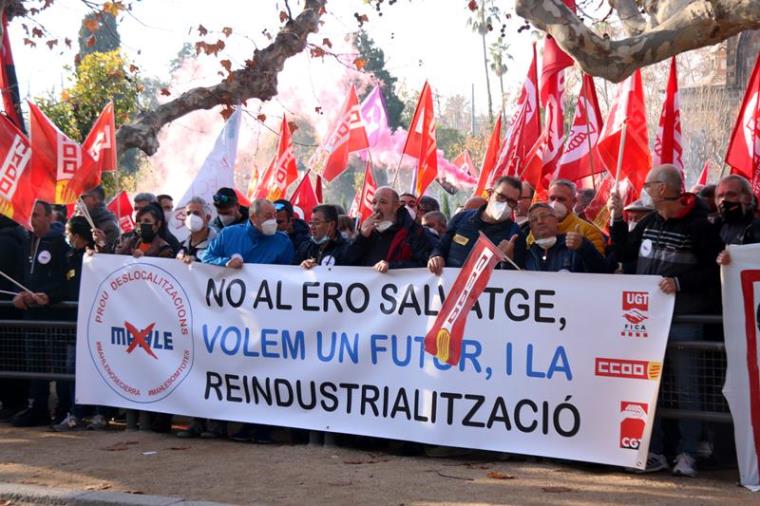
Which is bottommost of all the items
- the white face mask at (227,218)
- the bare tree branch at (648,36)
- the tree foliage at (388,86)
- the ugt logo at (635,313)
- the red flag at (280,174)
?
the ugt logo at (635,313)

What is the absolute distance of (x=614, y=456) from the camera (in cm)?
735

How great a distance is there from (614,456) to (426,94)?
761 cm

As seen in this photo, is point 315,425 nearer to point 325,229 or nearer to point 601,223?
point 325,229

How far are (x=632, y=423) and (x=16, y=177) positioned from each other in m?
5.50

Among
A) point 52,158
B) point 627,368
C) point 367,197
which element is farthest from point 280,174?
point 627,368

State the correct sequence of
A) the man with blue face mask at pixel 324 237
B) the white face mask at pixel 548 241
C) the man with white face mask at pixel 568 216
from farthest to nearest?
the man with blue face mask at pixel 324 237
the man with white face mask at pixel 568 216
the white face mask at pixel 548 241

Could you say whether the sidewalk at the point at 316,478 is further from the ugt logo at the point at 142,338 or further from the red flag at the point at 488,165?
the red flag at the point at 488,165

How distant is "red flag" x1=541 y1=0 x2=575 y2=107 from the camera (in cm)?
1171

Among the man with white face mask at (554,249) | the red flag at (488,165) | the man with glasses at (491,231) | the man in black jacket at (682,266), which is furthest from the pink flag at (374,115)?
the man in black jacket at (682,266)

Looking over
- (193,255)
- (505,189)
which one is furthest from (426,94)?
(505,189)

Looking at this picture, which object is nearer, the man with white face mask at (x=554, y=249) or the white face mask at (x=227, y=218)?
the man with white face mask at (x=554, y=249)

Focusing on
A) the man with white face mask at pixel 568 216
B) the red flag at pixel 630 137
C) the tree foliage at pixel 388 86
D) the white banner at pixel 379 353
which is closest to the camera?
the white banner at pixel 379 353

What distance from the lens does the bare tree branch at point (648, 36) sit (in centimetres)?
828

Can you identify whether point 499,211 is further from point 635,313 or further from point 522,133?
point 522,133
